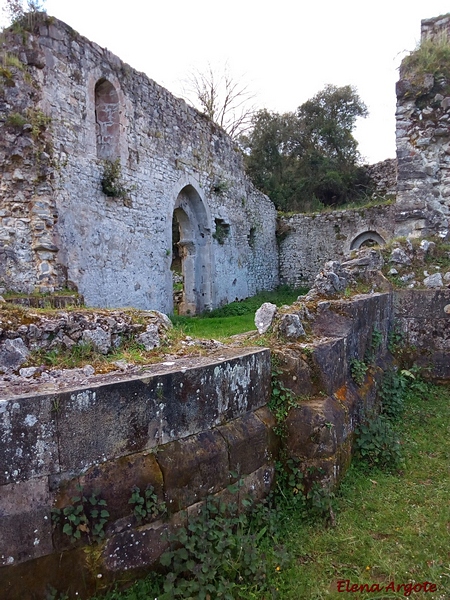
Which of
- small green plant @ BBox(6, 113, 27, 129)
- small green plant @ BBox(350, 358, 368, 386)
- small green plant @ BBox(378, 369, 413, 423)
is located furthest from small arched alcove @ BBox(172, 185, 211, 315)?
small green plant @ BBox(350, 358, 368, 386)

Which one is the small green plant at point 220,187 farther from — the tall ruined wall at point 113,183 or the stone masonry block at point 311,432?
the stone masonry block at point 311,432

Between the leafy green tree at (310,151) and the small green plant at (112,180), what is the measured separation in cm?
1342

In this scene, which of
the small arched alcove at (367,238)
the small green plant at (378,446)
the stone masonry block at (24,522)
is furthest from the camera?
the small arched alcove at (367,238)

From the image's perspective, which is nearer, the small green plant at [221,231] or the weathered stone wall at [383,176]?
the small green plant at [221,231]

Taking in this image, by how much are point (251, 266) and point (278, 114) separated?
1049 cm

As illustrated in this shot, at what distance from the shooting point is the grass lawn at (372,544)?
2320 mm

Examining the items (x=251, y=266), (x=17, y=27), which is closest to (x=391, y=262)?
(x=17, y=27)

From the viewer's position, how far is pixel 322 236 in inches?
739

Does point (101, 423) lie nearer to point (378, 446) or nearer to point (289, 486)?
point (289, 486)

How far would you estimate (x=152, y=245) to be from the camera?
1089cm

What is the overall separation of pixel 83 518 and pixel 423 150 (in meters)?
8.02

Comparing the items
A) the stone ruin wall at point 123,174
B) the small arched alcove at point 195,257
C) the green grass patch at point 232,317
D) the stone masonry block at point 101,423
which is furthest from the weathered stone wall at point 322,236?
the stone masonry block at point 101,423

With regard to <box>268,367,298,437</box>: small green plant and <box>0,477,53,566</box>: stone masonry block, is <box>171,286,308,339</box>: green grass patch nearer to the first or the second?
<box>268,367,298,437</box>: small green plant

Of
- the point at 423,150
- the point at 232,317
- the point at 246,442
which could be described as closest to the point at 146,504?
the point at 246,442
